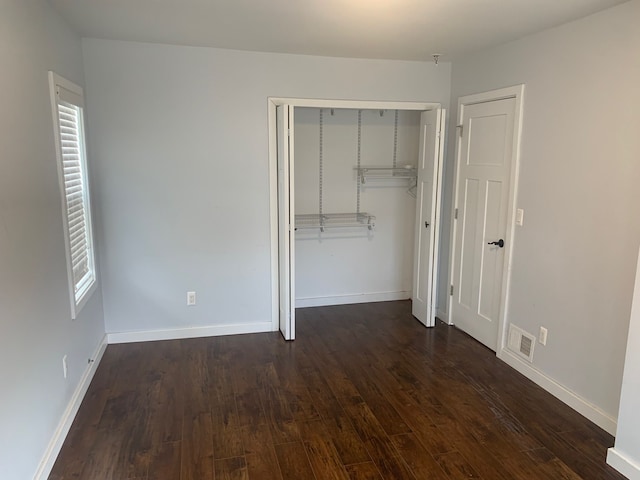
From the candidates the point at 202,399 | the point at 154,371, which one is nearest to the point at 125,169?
the point at 154,371

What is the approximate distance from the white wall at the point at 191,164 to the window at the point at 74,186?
0.79 ft

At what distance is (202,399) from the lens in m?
3.09

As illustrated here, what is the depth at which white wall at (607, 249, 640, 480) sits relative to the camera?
2.26 metres

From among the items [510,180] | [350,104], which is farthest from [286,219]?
[510,180]

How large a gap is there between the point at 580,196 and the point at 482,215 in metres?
1.02

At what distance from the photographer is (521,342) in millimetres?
3447

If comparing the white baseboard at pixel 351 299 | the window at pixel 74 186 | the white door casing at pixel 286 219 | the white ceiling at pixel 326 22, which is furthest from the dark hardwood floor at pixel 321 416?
the white ceiling at pixel 326 22

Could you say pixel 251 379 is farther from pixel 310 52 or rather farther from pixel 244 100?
pixel 310 52

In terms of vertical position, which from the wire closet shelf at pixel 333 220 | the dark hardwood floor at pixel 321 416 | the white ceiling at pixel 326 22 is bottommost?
the dark hardwood floor at pixel 321 416

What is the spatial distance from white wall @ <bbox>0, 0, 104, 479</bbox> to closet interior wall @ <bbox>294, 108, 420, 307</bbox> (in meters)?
2.41

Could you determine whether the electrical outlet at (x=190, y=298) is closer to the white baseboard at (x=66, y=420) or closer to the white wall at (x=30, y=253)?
the white baseboard at (x=66, y=420)

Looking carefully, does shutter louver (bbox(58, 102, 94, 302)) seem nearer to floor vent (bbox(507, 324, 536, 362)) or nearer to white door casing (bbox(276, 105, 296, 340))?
white door casing (bbox(276, 105, 296, 340))

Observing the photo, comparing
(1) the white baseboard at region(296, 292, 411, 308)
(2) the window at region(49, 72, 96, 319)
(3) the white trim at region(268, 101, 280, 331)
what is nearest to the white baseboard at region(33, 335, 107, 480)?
(2) the window at region(49, 72, 96, 319)

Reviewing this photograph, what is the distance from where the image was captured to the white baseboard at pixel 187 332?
3.97m
